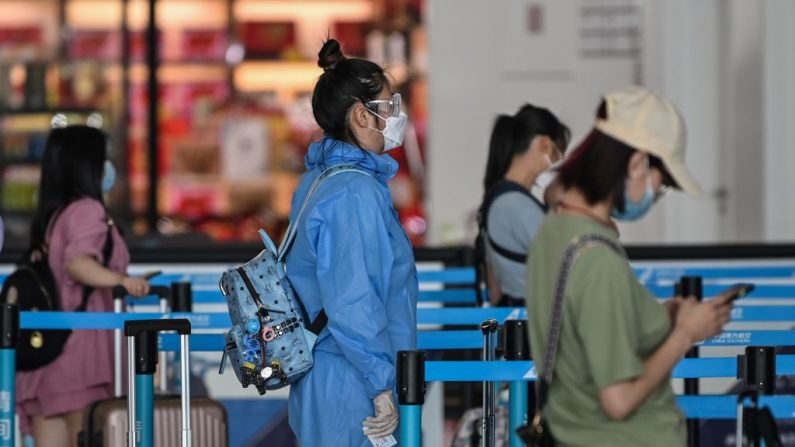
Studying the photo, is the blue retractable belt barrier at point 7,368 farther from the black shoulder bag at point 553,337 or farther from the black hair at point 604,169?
the black hair at point 604,169

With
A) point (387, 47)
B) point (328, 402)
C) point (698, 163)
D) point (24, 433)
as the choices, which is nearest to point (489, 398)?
point (328, 402)

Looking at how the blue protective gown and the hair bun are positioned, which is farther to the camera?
the hair bun

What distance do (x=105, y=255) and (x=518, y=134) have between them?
1.37 metres

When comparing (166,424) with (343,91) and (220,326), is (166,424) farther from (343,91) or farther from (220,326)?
(343,91)

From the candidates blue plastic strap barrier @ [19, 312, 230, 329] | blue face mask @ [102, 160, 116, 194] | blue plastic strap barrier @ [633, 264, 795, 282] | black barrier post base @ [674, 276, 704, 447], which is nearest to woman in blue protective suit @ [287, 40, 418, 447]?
blue plastic strap barrier @ [19, 312, 230, 329]

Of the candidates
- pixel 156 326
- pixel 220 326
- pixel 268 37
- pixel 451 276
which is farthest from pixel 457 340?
pixel 268 37

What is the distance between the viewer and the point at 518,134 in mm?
4965

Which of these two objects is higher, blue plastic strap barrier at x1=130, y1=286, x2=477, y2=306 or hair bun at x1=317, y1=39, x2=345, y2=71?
hair bun at x1=317, y1=39, x2=345, y2=71

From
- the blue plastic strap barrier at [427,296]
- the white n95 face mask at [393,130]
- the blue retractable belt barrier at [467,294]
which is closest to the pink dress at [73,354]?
the blue retractable belt barrier at [467,294]

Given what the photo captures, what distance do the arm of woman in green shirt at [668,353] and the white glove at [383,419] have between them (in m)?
0.86

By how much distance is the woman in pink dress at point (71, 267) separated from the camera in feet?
16.0

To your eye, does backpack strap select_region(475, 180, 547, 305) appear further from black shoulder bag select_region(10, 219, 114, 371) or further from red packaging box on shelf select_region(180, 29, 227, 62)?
red packaging box on shelf select_region(180, 29, 227, 62)

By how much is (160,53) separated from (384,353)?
720 cm

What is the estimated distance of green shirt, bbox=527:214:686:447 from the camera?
8.25 ft
